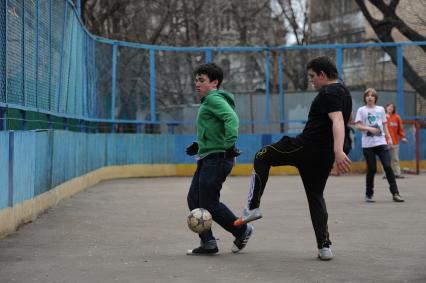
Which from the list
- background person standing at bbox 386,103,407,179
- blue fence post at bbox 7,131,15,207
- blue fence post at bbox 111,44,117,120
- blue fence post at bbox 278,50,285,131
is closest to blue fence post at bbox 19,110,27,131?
blue fence post at bbox 7,131,15,207

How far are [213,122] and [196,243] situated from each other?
136 cm

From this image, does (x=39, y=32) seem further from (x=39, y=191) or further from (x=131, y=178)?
(x=131, y=178)

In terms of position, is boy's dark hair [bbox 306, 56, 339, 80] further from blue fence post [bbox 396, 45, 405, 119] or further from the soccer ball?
blue fence post [bbox 396, 45, 405, 119]

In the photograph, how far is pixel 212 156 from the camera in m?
7.68

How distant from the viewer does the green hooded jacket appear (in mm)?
7590

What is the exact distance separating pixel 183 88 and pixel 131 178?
246 centimetres

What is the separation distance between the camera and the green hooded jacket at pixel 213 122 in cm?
759

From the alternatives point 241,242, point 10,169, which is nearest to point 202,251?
point 241,242

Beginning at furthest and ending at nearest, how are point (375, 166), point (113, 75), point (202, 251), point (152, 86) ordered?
point (152, 86) → point (113, 75) → point (375, 166) → point (202, 251)

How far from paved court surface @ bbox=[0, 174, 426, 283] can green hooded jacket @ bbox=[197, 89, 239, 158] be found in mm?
904

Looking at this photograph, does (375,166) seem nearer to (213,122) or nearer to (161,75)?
(213,122)

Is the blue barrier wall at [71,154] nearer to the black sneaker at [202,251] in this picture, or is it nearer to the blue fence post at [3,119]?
the blue fence post at [3,119]

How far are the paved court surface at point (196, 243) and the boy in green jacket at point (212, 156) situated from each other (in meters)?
0.20

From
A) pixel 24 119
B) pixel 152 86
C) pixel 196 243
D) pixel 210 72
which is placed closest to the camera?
pixel 210 72
